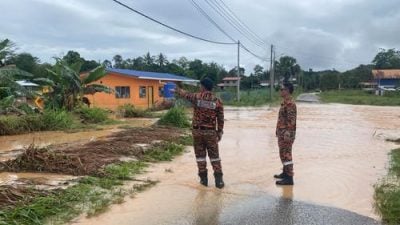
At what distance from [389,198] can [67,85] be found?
18.9 m

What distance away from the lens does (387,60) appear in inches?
4370

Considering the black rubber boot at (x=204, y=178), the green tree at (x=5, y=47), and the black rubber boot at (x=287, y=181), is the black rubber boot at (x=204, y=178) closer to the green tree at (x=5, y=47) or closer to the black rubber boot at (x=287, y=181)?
the black rubber boot at (x=287, y=181)

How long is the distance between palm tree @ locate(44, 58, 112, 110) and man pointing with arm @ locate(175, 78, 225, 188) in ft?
52.4

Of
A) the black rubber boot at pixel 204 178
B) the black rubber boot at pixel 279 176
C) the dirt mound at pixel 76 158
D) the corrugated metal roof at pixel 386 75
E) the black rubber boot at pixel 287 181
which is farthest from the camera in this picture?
the corrugated metal roof at pixel 386 75

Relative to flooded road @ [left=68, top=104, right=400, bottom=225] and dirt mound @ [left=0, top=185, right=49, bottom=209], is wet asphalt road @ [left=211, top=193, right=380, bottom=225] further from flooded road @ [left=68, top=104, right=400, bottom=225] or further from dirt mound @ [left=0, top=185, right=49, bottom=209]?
dirt mound @ [left=0, top=185, right=49, bottom=209]

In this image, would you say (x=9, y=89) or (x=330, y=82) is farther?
(x=330, y=82)

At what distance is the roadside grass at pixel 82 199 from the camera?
602cm

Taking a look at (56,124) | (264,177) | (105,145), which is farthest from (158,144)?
(56,124)

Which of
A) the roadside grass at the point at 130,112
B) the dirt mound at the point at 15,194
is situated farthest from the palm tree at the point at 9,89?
the dirt mound at the point at 15,194

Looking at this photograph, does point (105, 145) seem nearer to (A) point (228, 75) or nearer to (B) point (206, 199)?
(B) point (206, 199)

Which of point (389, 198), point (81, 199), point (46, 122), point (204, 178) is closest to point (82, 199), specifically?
point (81, 199)

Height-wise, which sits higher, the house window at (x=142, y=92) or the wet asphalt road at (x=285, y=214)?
the house window at (x=142, y=92)

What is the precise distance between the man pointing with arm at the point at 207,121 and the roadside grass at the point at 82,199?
1.17 metres

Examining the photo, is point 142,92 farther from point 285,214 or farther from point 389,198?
point 285,214
